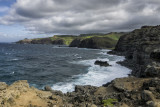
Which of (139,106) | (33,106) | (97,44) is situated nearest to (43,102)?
(33,106)

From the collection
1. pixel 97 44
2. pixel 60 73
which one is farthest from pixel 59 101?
→ pixel 97 44

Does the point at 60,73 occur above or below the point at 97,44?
below

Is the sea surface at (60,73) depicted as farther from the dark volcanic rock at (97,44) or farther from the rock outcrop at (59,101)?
the dark volcanic rock at (97,44)

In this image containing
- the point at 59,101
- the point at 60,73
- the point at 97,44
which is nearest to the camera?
the point at 59,101

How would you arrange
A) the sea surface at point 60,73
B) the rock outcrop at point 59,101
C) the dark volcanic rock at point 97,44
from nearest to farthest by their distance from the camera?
the rock outcrop at point 59,101 → the sea surface at point 60,73 → the dark volcanic rock at point 97,44

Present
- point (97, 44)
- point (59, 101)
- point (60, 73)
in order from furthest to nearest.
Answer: point (97, 44), point (60, 73), point (59, 101)

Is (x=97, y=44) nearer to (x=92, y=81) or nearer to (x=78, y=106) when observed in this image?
(x=92, y=81)

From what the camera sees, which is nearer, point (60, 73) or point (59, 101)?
point (59, 101)

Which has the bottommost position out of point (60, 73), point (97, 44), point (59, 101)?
Result: point (60, 73)

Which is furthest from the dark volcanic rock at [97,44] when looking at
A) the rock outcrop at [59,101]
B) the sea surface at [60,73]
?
the rock outcrop at [59,101]

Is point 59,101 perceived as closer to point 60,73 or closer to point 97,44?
point 60,73

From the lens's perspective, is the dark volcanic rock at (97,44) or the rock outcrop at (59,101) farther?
the dark volcanic rock at (97,44)

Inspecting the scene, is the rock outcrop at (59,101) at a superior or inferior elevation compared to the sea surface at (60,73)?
superior

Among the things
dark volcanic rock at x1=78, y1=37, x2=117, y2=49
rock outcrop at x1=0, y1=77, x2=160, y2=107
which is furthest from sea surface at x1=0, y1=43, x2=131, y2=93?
dark volcanic rock at x1=78, y1=37, x2=117, y2=49
